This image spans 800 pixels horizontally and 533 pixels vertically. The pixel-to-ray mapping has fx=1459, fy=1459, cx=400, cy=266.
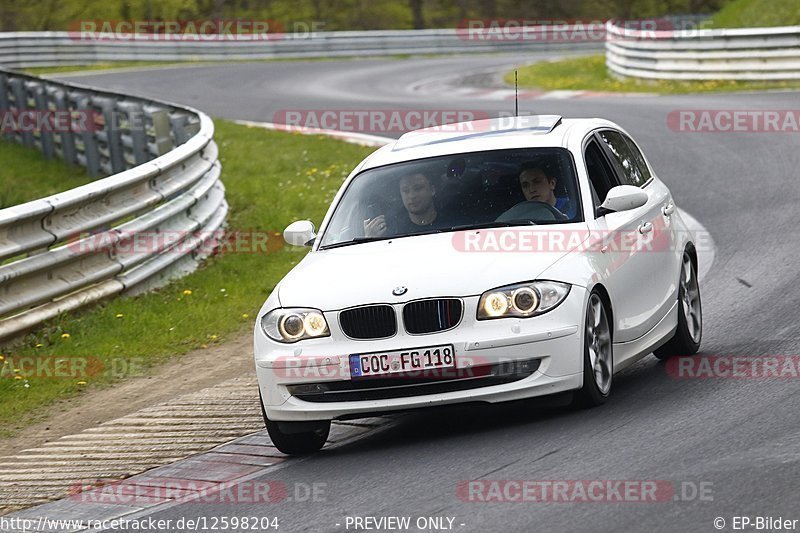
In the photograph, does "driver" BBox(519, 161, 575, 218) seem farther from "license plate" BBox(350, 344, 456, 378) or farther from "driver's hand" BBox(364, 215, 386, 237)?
"license plate" BBox(350, 344, 456, 378)

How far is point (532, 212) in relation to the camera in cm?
814

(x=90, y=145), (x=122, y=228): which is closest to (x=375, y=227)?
(x=122, y=228)

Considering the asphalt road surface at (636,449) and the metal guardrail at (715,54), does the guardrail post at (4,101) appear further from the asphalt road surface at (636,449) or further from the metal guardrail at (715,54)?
the asphalt road surface at (636,449)

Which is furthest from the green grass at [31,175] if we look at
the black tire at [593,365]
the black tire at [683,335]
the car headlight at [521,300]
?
the car headlight at [521,300]

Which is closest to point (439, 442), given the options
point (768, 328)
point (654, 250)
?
point (654, 250)

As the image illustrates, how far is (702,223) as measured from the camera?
14227 mm

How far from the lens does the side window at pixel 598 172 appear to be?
27.8 feet

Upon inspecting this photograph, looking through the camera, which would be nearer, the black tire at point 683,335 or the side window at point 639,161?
the black tire at point 683,335

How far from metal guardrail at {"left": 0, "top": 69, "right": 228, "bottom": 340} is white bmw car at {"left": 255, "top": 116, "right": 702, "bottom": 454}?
2804 millimetres

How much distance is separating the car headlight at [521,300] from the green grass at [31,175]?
12411mm

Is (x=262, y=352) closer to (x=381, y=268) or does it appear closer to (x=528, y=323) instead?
(x=381, y=268)

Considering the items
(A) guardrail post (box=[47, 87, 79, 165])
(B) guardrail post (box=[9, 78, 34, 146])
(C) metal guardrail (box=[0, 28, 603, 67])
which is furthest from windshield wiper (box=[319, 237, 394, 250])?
(C) metal guardrail (box=[0, 28, 603, 67])

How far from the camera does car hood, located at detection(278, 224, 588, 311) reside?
23.8ft

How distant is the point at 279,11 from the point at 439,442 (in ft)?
191
